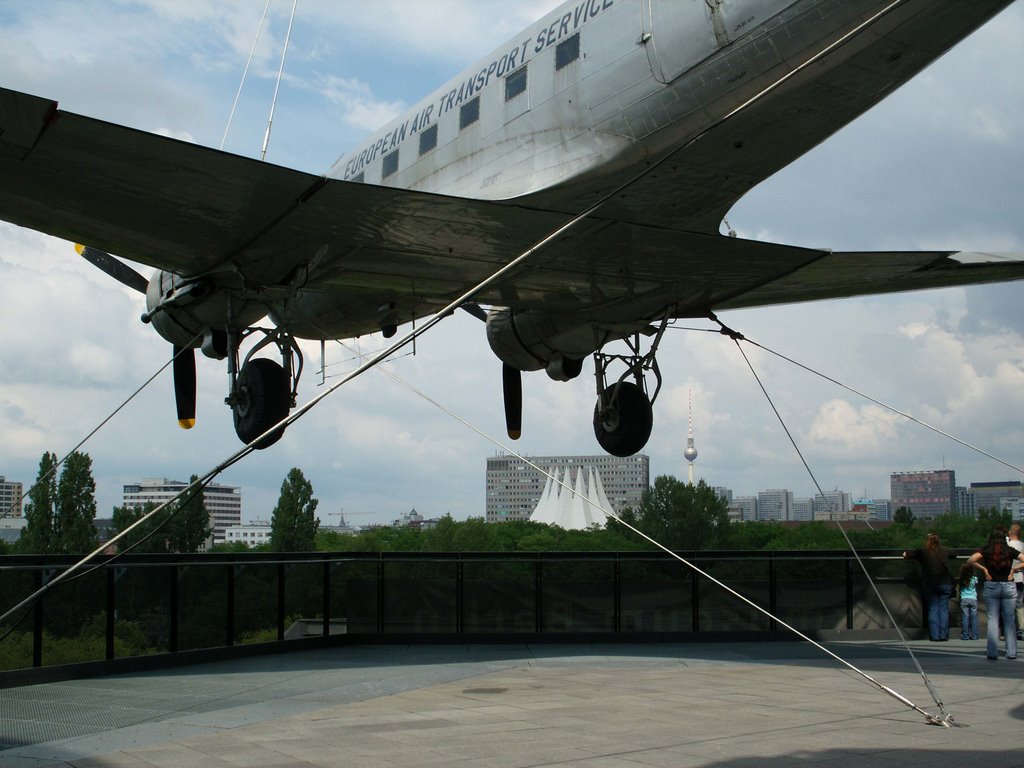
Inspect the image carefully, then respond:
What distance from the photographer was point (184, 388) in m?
17.4

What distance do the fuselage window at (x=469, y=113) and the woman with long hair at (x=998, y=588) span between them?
894 cm

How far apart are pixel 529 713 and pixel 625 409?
7901 mm

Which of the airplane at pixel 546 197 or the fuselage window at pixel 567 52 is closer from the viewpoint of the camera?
the airplane at pixel 546 197

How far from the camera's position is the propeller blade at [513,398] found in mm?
19391

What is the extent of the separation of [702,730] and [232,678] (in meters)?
6.31

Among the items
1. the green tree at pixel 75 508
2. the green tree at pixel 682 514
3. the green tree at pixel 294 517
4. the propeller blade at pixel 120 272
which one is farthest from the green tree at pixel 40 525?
the propeller blade at pixel 120 272

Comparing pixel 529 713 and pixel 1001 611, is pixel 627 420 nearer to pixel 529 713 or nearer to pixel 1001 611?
pixel 1001 611

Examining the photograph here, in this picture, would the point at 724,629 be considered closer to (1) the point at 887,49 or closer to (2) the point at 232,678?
(2) the point at 232,678

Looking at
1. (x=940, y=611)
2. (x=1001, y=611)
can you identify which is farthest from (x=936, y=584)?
(x=1001, y=611)

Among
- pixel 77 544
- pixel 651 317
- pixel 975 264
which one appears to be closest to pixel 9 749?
pixel 651 317

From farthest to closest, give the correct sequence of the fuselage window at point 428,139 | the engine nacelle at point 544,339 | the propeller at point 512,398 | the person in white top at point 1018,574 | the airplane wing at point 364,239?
the propeller at point 512,398 → the engine nacelle at point 544,339 → the person in white top at point 1018,574 → the fuselage window at point 428,139 → the airplane wing at point 364,239

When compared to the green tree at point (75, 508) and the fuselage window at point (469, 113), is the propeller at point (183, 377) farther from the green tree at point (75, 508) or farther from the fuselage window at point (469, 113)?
the green tree at point (75, 508)

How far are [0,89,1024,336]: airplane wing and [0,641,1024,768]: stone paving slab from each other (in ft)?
16.0

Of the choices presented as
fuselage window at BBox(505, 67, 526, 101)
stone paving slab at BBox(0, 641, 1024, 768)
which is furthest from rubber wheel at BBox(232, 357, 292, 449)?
fuselage window at BBox(505, 67, 526, 101)
